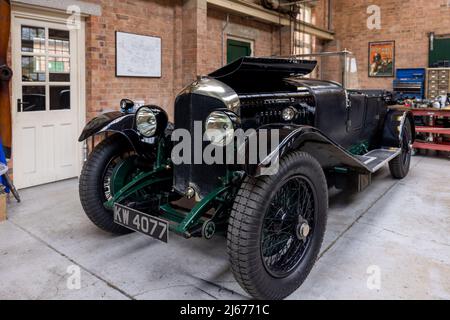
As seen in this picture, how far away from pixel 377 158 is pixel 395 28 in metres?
7.10

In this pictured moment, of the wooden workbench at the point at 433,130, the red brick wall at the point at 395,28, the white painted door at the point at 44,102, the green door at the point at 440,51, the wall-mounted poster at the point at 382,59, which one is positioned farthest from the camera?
the wall-mounted poster at the point at 382,59

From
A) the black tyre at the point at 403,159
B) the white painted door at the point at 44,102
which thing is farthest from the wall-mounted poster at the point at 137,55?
the black tyre at the point at 403,159

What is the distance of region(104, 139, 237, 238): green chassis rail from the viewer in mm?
2049

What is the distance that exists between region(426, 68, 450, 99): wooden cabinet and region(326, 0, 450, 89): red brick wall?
60 centimetres

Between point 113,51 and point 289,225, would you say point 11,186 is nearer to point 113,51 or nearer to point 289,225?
point 113,51

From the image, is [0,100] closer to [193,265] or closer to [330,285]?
[193,265]

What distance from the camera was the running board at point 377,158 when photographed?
11.1ft

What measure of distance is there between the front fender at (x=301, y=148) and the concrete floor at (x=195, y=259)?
63cm

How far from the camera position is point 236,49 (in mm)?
7430

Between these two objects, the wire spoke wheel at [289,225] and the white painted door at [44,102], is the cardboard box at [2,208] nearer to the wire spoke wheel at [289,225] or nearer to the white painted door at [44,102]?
the white painted door at [44,102]

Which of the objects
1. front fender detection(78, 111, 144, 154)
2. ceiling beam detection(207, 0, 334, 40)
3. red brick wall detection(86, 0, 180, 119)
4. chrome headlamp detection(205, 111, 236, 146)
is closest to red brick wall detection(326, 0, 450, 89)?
ceiling beam detection(207, 0, 334, 40)

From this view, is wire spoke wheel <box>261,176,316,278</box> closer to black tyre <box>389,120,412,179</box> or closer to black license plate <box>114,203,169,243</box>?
black license plate <box>114,203,169,243</box>
